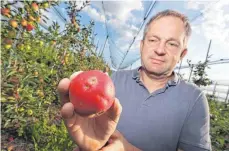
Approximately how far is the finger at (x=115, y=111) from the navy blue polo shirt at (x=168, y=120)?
1.60 feet

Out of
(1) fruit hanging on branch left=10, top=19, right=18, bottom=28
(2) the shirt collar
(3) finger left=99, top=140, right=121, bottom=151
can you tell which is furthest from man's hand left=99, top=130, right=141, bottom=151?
(1) fruit hanging on branch left=10, top=19, right=18, bottom=28

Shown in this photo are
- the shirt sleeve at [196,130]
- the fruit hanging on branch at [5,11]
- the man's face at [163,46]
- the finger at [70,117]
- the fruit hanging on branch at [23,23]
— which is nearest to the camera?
the finger at [70,117]

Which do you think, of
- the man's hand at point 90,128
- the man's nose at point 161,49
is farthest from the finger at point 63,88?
the man's nose at point 161,49

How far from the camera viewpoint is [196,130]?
1346 mm

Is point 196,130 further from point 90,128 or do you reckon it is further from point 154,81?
point 90,128

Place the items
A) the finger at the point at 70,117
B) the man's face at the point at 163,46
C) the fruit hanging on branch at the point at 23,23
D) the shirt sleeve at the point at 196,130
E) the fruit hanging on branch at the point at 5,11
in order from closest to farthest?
the finger at the point at 70,117
the shirt sleeve at the point at 196,130
the man's face at the point at 163,46
the fruit hanging on branch at the point at 5,11
the fruit hanging on branch at the point at 23,23

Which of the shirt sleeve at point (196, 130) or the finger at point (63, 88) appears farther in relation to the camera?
the shirt sleeve at point (196, 130)

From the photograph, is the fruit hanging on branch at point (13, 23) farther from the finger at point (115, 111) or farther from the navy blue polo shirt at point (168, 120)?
the finger at point (115, 111)

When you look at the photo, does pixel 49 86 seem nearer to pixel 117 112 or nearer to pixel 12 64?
pixel 12 64

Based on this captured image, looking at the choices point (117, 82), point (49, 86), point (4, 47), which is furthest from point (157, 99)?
point (49, 86)

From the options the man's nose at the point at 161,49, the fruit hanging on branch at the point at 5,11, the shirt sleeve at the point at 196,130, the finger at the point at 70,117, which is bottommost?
the shirt sleeve at the point at 196,130

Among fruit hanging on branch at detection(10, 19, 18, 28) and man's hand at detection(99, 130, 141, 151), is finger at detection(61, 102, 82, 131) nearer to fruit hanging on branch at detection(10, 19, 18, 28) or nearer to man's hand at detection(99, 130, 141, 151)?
man's hand at detection(99, 130, 141, 151)

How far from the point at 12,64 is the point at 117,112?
1419 millimetres

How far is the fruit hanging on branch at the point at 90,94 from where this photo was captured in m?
0.94
